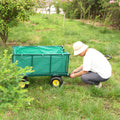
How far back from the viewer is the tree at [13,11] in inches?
188

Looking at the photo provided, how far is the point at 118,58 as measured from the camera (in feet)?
17.1

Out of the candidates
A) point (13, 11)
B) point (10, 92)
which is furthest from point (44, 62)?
point (13, 11)

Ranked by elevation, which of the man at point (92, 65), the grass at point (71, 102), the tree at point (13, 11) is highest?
the tree at point (13, 11)

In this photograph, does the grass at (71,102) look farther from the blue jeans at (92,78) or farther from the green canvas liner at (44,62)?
the green canvas liner at (44,62)

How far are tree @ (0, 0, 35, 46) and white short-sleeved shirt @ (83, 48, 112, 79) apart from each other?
2709mm

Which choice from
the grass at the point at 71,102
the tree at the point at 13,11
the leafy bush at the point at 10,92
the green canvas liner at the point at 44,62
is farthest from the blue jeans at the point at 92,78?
the tree at the point at 13,11

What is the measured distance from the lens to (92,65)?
3355 millimetres

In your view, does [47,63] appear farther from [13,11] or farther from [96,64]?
[13,11]

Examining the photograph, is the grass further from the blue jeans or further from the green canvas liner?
the green canvas liner

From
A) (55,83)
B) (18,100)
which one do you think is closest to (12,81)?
(18,100)

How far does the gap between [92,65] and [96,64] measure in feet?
0.28

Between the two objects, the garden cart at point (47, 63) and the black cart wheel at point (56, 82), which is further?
the black cart wheel at point (56, 82)

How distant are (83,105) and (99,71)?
0.87 metres

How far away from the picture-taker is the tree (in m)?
4.77
